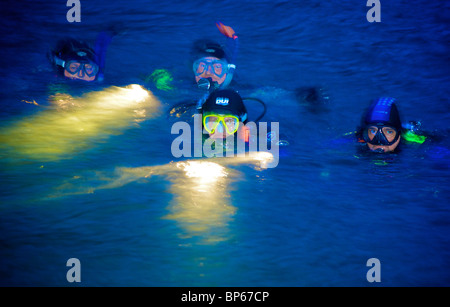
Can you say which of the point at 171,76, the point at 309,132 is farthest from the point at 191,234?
the point at 171,76

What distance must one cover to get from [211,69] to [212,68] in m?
0.04

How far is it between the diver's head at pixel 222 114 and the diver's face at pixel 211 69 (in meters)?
2.35

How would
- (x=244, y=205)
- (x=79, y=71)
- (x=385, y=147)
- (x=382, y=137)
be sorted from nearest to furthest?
(x=244, y=205) → (x=382, y=137) → (x=385, y=147) → (x=79, y=71)

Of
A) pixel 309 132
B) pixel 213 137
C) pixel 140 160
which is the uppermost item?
pixel 309 132

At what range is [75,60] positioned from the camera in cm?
1036

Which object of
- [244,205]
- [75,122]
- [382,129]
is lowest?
[244,205]

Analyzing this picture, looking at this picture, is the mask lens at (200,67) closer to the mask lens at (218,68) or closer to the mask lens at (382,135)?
the mask lens at (218,68)

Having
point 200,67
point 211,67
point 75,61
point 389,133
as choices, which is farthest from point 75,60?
point 389,133

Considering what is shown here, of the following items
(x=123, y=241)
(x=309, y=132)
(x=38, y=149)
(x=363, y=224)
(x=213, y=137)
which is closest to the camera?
(x=123, y=241)

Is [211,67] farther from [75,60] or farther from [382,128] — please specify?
[382,128]

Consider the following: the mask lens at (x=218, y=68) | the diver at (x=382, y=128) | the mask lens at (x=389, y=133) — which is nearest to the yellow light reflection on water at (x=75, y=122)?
the mask lens at (x=218, y=68)
